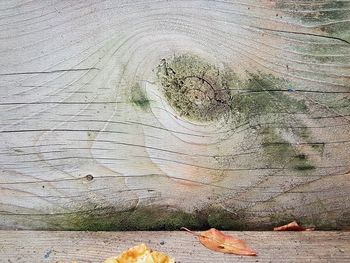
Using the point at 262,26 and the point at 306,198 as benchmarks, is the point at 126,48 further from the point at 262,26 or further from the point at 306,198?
the point at 306,198

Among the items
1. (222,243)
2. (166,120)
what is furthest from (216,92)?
(222,243)

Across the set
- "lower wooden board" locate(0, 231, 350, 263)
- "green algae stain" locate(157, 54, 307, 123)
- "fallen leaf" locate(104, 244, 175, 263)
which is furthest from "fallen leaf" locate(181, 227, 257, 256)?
"green algae stain" locate(157, 54, 307, 123)

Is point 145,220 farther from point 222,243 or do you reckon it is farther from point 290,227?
point 290,227

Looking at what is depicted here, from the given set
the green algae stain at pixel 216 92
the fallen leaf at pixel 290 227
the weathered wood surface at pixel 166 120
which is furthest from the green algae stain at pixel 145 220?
the green algae stain at pixel 216 92

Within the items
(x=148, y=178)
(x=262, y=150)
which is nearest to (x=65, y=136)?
(x=148, y=178)

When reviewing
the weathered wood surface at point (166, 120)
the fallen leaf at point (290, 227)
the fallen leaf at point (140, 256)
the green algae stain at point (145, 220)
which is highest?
the weathered wood surface at point (166, 120)

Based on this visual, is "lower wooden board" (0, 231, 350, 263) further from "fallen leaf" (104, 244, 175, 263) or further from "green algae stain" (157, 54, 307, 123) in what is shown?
"green algae stain" (157, 54, 307, 123)

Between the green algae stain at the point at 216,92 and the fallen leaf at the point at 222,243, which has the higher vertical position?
the green algae stain at the point at 216,92

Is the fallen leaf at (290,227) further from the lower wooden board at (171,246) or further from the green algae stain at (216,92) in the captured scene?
the green algae stain at (216,92)
